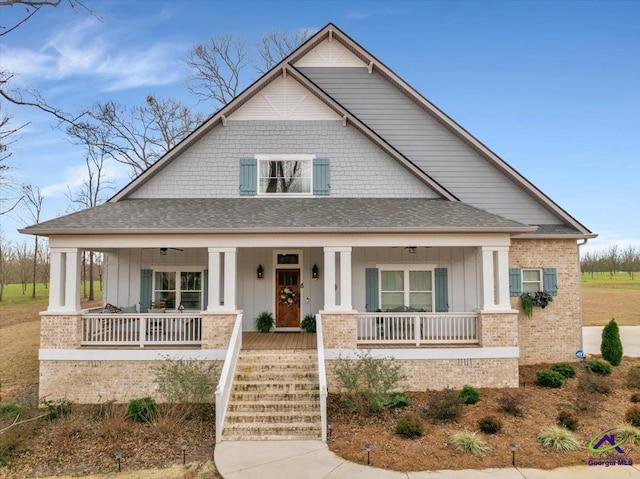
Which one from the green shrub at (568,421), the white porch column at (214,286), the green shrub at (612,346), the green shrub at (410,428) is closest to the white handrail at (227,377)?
the white porch column at (214,286)

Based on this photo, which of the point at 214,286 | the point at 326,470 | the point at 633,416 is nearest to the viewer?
the point at 326,470

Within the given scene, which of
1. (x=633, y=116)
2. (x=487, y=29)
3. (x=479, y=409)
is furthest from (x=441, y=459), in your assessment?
(x=633, y=116)

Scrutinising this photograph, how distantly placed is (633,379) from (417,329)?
6.28 m

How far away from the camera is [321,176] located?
1410 centimetres

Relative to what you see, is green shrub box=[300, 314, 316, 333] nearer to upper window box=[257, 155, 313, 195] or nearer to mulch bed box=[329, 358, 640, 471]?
mulch bed box=[329, 358, 640, 471]

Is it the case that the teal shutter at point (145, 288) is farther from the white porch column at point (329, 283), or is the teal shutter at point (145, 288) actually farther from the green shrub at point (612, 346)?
the green shrub at point (612, 346)

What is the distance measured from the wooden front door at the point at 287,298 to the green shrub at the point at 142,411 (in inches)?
205

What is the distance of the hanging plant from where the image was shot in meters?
13.5

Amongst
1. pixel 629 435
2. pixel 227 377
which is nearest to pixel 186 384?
pixel 227 377

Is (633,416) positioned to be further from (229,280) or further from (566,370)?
(229,280)

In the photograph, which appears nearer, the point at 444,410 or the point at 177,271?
the point at 444,410

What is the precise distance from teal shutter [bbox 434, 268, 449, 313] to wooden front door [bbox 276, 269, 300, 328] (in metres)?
4.61

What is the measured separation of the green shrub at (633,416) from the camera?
898 cm

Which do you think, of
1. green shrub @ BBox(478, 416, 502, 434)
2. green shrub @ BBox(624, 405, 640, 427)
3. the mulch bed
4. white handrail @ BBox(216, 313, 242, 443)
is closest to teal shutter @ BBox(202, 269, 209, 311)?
white handrail @ BBox(216, 313, 242, 443)
